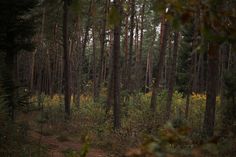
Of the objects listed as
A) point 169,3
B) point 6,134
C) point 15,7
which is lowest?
point 6,134

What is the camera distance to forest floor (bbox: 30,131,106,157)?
44.9 feet

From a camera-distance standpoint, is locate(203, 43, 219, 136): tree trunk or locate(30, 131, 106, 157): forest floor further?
locate(203, 43, 219, 136): tree trunk

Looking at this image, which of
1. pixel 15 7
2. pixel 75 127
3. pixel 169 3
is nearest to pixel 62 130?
pixel 75 127

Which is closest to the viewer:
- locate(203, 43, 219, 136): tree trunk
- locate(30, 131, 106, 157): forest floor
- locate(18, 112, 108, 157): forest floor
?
locate(30, 131, 106, 157): forest floor

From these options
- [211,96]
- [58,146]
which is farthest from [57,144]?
[211,96]

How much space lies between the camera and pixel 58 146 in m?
15.1

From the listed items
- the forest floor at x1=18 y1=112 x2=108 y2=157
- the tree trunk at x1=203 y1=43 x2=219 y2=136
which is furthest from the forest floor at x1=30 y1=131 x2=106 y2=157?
the tree trunk at x1=203 y1=43 x2=219 y2=136

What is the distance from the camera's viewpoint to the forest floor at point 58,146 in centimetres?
1367

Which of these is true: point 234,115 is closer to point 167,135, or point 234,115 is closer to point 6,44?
point 6,44

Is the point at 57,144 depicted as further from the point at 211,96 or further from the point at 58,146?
the point at 211,96

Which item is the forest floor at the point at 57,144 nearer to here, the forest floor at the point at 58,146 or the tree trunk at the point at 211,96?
the forest floor at the point at 58,146

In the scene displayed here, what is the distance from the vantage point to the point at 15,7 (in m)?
17.5

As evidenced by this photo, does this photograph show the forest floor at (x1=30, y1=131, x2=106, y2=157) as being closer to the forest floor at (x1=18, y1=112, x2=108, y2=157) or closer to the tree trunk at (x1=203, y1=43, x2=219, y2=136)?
the forest floor at (x1=18, y1=112, x2=108, y2=157)

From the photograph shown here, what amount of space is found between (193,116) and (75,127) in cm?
622
